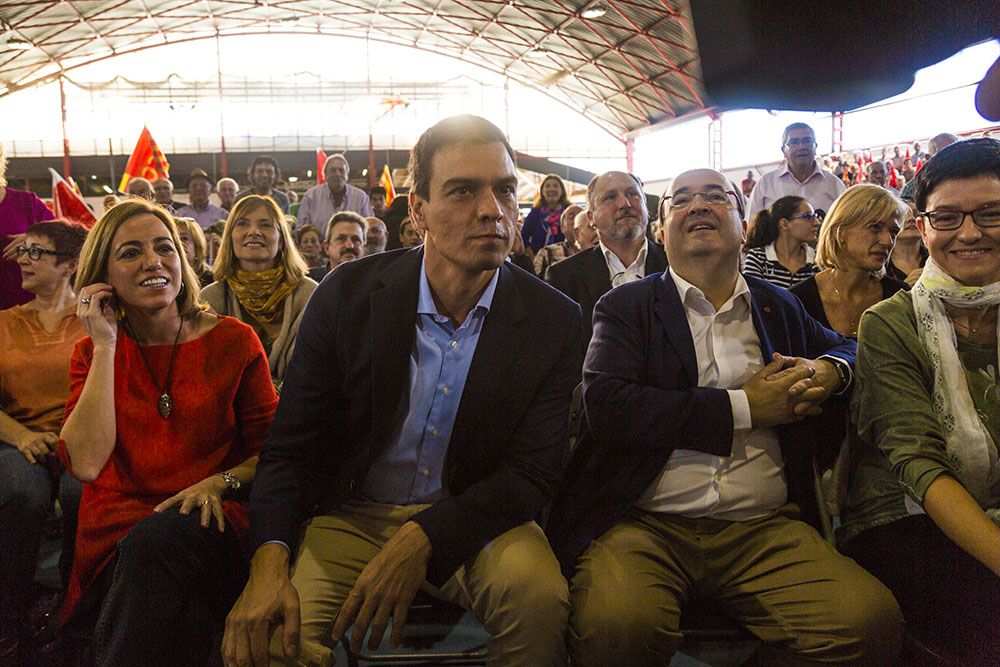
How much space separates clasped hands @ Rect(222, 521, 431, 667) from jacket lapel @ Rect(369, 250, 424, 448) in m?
0.29

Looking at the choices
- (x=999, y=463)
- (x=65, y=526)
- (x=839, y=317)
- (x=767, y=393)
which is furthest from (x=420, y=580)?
(x=839, y=317)

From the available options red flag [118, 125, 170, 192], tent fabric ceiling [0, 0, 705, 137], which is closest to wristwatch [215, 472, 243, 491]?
red flag [118, 125, 170, 192]

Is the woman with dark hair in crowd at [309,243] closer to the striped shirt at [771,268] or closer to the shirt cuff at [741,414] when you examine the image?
the striped shirt at [771,268]

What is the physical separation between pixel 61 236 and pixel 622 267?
8.31 ft

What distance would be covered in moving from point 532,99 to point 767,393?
25494 millimetres

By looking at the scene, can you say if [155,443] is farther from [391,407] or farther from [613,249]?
[613,249]

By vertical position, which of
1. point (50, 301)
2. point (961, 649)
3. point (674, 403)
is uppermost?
point (50, 301)

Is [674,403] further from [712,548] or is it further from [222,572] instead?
[222,572]

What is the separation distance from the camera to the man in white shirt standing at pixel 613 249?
344cm

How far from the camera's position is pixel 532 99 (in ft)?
83.9

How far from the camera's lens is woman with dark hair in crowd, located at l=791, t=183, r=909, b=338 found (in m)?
2.53

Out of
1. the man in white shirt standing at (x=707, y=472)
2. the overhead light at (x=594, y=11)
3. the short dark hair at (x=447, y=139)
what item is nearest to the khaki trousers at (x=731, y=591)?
the man in white shirt standing at (x=707, y=472)

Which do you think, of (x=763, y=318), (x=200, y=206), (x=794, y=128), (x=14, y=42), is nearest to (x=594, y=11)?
(x=200, y=206)

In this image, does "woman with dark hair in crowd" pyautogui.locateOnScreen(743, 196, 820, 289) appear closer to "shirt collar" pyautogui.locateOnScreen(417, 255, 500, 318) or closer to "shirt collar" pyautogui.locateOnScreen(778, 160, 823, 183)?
"shirt collar" pyautogui.locateOnScreen(778, 160, 823, 183)
